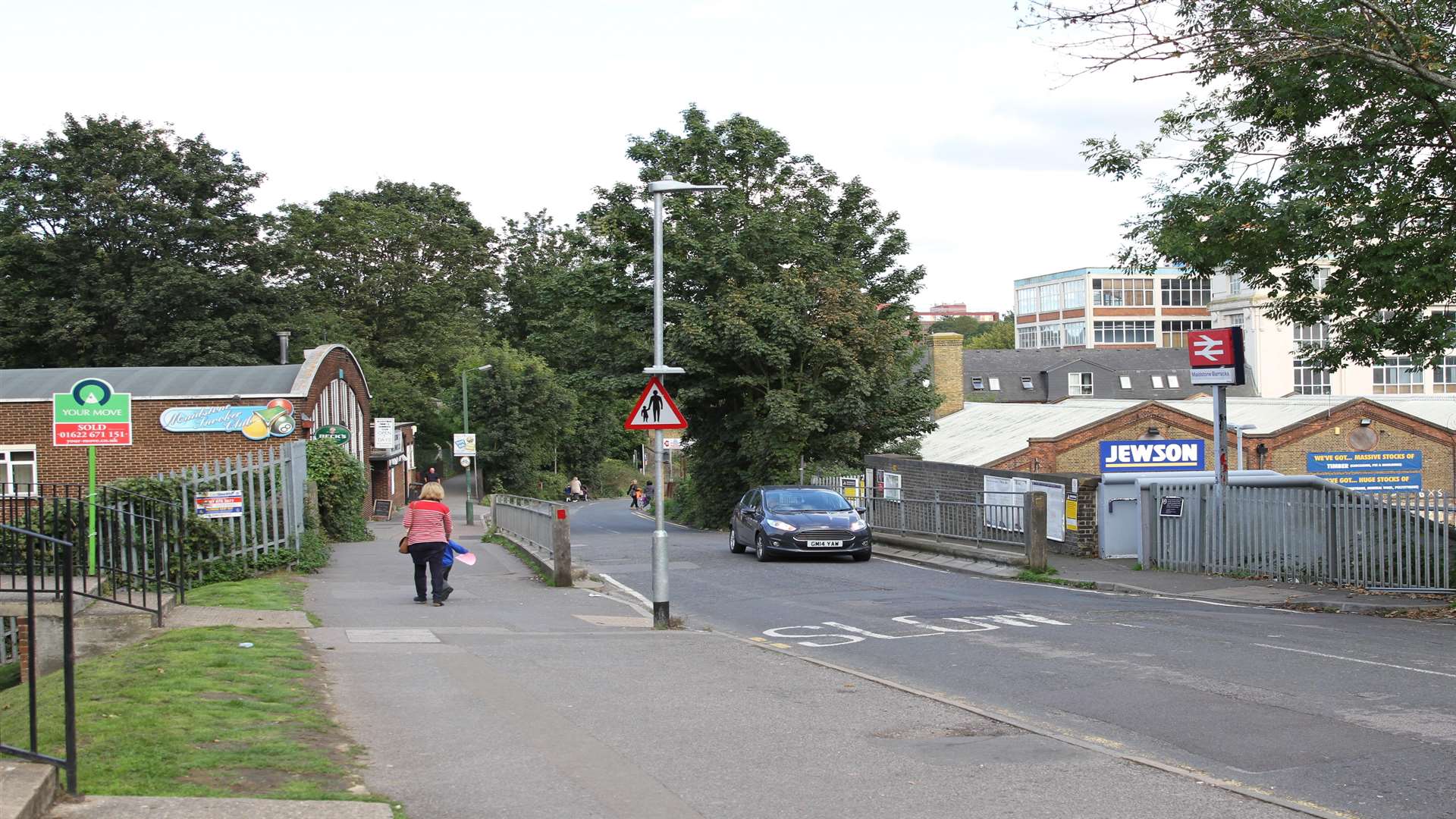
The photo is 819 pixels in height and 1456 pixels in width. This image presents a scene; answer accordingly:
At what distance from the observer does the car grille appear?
2300 centimetres

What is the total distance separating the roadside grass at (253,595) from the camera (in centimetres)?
1409

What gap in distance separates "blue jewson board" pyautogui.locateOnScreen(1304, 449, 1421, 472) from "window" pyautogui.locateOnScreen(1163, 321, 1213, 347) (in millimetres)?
77160

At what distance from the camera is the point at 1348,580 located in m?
17.2

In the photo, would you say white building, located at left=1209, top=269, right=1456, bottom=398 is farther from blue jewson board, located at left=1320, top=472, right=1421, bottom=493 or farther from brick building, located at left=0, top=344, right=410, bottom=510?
brick building, located at left=0, top=344, right=410, bottom=510

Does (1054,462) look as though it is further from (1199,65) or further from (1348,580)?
(1199,65)

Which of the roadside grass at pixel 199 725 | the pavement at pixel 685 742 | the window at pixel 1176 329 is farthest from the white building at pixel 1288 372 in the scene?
the roadside grass at pixel 199 725

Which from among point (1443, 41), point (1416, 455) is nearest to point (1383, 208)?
point (1443, 41)

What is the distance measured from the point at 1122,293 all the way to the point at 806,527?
94011 mm

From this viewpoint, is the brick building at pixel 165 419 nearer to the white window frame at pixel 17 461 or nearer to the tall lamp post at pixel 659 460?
the white window frame at pixel 17 461

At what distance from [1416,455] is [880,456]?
13.5 m

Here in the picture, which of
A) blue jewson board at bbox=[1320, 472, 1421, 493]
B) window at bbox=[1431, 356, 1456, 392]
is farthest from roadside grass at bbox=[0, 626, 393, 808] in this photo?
window at bbox=[1431, 356, 1456, 392]

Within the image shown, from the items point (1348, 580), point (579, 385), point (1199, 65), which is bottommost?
point (1348, 580)

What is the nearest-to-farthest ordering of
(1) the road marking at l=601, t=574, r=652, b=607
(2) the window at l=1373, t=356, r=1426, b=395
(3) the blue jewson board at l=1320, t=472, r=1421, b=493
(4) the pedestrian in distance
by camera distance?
Result: (4) the pedestrian in distance
(1) the road marking at l=601, t=574, r=652, b=607
(3) the blue jewson board at l=1320, t=472, r=1421, b=493
(2) the window at l=1373, t=356, r=1426, b=395

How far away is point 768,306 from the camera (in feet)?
120
